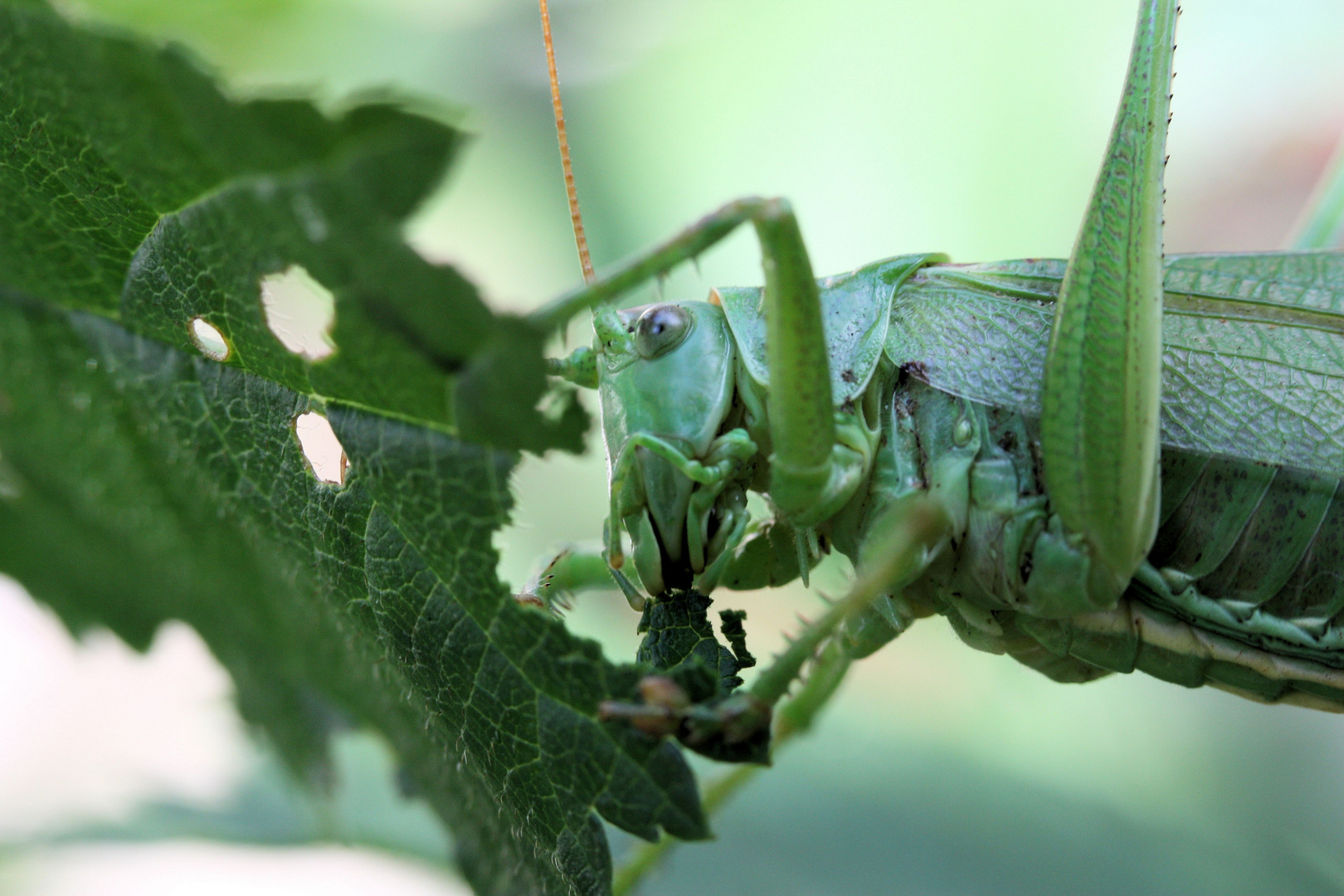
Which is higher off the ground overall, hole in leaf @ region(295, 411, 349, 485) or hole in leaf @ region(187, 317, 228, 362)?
hole in leaf @ region(187, 317, 228, 362)

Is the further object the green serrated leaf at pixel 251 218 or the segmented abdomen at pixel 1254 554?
the segmented abdomen at pixel 1254 554

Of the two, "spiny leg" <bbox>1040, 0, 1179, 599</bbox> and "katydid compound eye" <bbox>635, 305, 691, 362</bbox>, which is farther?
"katydid compound eye" <bbox>635, 305, 691, 362</bbox>

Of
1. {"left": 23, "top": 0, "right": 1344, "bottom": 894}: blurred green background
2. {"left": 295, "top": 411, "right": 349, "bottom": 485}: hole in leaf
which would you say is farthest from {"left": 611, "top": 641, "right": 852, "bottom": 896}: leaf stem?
{"left": 295, "top": 411, "right": 349, "bottom": 485}: hole in leaf

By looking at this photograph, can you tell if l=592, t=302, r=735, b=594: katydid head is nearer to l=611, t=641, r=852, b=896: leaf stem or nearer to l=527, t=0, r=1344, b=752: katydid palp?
l=527, t=0, r=1344, b=752: katydid palp

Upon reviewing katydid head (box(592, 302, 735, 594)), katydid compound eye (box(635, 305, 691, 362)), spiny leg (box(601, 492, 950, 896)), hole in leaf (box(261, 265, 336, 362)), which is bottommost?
spiny leg (box(601, 492, 950, 896))

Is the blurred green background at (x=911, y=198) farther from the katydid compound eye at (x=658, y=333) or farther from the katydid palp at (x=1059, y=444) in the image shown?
the katydid compound eye at (x=658, y=333)

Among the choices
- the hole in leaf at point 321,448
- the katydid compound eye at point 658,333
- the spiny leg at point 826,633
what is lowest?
the spiny leg at point 826,633

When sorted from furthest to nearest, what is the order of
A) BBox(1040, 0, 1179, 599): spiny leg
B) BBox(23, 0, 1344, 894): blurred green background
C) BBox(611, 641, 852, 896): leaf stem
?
BBox(23, 0, 1344, 894): blurred green background
BBox(611, 641, 852, 896): leaf stem
BBox(1040, 0, 1179, 599): spiny leg

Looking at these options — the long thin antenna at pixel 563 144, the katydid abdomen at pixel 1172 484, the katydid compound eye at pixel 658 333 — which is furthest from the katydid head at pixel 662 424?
the katydid abdomen at pixel 1172 484
